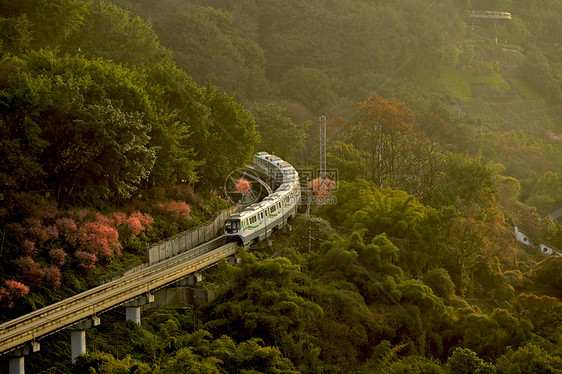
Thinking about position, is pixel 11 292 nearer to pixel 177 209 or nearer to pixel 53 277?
pixel 53 277

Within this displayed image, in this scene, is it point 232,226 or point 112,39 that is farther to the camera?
point 112,39

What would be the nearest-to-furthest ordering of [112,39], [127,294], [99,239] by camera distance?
[127,294]
[99,239]
[112,39]

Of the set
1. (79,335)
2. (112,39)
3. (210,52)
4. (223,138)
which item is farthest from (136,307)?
(210,52)

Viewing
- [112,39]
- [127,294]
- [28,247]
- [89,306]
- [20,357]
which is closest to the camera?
[20,357]

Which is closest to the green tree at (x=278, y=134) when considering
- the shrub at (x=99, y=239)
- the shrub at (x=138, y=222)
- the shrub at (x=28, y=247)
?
the shrub at (x=138, y=222)

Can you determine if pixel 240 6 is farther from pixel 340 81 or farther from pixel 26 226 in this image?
pixel 26 226
